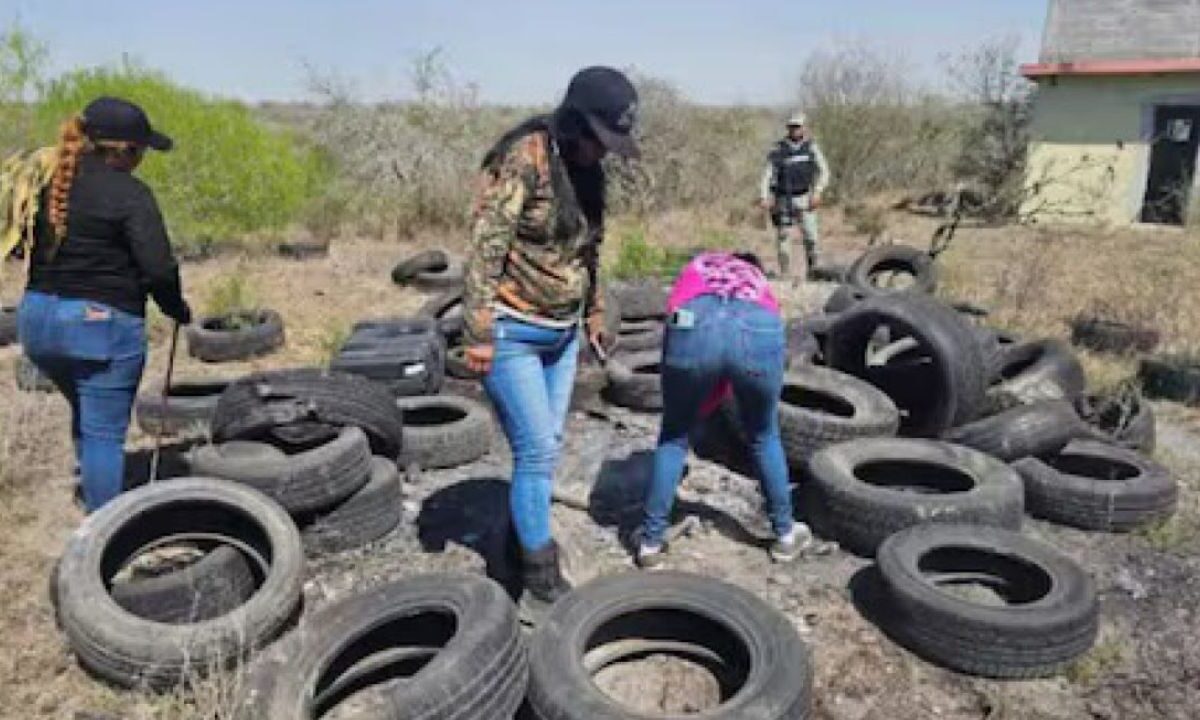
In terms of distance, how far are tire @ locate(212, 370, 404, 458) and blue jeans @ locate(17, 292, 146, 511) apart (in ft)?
1.74

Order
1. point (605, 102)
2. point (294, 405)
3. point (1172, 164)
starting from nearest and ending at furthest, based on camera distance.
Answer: point (605, 102) < point (294, 405) < point (1172, 164)

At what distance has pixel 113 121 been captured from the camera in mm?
3965

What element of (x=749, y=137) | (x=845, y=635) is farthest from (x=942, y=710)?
(x=749, y=137)

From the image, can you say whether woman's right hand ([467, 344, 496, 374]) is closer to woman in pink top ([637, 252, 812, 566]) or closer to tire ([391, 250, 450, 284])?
woman in pink top ([637, 252, 812, 566])

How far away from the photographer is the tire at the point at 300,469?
438 centimetres

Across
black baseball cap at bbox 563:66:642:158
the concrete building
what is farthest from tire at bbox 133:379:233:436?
the concrete building

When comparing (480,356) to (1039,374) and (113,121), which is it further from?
(1039,374)

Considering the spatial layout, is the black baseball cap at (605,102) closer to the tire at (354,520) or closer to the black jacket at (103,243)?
the black jacket at (103,243)

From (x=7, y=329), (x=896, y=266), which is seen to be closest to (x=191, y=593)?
(x=7, y=329)

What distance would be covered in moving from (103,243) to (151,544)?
1357 mm

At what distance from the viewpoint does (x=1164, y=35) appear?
56.6 ft

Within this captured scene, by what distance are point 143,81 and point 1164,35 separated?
17.4m

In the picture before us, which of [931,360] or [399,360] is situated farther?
[399,360]

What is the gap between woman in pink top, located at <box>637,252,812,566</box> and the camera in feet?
13.1
